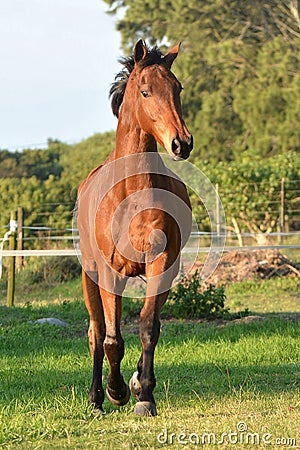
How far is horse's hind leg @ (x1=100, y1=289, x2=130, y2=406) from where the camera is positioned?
5453 millimetres

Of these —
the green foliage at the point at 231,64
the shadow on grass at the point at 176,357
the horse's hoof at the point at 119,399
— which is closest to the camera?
the horse's hoof at the point at 119,399

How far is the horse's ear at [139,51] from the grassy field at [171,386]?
2437 mm

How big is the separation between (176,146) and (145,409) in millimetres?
1802

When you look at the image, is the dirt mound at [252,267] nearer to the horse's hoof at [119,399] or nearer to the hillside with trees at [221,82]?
the hillside with trees at [221,82]

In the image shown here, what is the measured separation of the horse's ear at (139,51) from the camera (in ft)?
18.1

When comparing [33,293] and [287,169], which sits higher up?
[287,169]

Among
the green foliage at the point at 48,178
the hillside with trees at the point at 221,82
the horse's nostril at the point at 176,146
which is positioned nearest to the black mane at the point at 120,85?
the horse's nostril at the point at 176,146

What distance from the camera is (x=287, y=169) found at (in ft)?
74.9

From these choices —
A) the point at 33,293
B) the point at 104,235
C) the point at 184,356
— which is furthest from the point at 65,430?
the point at 33,293

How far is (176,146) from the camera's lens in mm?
4941

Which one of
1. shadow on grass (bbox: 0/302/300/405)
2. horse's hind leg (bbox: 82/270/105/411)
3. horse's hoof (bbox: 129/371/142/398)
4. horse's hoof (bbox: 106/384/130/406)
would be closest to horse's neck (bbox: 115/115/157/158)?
horse's hind leg (bbox: 82/270/105/411)

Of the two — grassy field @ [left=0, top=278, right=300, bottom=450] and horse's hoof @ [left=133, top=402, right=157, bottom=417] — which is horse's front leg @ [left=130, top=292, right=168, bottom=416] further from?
grassy field @ [left=0, top=278, right=300, bottom=450]

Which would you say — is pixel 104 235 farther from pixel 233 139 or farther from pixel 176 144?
pixel 233 139

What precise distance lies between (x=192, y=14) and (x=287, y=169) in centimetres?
1395
